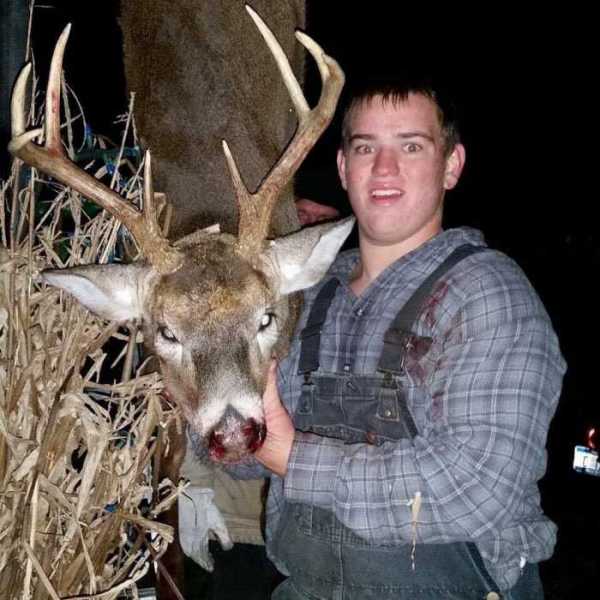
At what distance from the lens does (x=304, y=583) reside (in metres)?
2.86

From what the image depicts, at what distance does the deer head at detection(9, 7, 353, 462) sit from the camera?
2836 mm

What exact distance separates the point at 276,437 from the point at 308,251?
0.88 metres

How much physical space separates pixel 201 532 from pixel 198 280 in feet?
5.41

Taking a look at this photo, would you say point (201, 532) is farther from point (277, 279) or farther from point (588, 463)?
point (588, 463)

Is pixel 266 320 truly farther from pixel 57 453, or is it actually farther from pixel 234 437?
pixel 57 453

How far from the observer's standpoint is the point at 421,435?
2684 millimetres

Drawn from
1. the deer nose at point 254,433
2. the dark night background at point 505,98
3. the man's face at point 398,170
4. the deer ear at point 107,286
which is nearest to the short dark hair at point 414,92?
the man's face at point 398,170

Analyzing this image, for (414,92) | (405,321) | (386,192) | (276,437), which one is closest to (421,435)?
(405,321)

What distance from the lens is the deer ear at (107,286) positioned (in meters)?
2.80

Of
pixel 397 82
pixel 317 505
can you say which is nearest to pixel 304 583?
pixel 317 505

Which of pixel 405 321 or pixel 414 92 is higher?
pixel 414 92

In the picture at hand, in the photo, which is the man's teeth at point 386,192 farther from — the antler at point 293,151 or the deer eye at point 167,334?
the deer eye at point 167,334

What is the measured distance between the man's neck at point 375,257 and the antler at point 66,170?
0.69 metres

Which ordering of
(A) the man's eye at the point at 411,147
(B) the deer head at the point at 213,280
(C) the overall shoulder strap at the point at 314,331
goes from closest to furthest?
(B) the deer head at the point at 213,280, (C) the overall shoulder strap at the point at 314,331, (A) the man's eye at the point at 411,147
